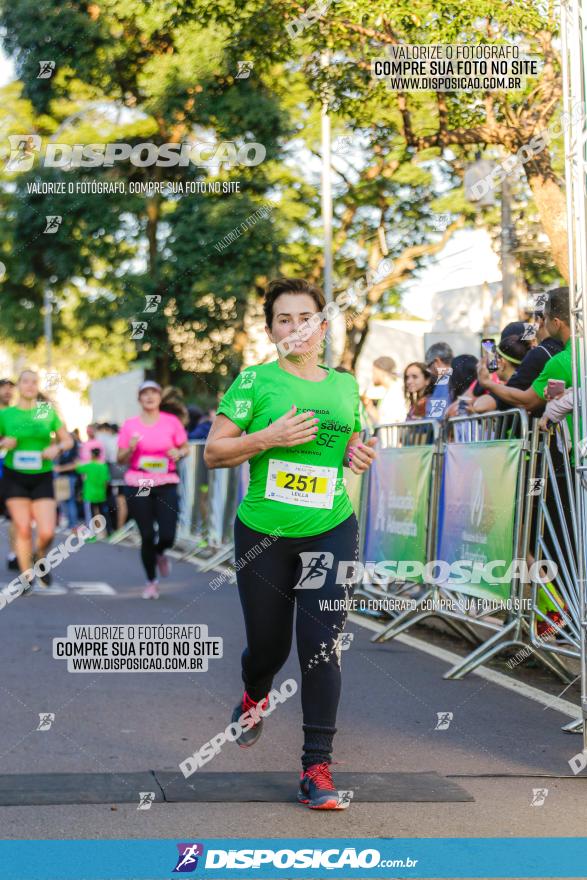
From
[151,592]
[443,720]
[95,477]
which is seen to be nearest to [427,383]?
[151,592]

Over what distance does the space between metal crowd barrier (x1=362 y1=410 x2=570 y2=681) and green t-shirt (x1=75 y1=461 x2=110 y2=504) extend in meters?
13.8

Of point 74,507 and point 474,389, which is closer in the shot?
point 474,389

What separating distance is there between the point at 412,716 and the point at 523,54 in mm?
7123

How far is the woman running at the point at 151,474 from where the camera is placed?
12.7 metres

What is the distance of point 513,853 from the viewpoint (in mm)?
4707

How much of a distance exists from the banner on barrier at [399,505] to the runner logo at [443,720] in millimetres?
2681

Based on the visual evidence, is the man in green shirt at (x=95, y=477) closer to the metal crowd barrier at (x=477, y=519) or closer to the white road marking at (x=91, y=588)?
the white road marking at (x=91, y=588)

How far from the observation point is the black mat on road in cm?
541

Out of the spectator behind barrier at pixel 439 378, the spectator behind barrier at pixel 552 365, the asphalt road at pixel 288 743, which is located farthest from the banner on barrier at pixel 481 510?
the spectator behind barrier at pixel 439 378

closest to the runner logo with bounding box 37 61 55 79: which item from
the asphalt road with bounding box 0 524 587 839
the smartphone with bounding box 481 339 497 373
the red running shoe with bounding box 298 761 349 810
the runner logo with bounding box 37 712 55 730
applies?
the asphalt road with bounding box 0 524 587 839

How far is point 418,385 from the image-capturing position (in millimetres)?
11625

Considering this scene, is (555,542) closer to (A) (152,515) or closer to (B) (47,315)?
(A) (152,515)

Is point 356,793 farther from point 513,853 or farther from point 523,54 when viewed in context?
point 523,54

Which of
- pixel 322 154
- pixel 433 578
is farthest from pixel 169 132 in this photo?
pixel 433 578
